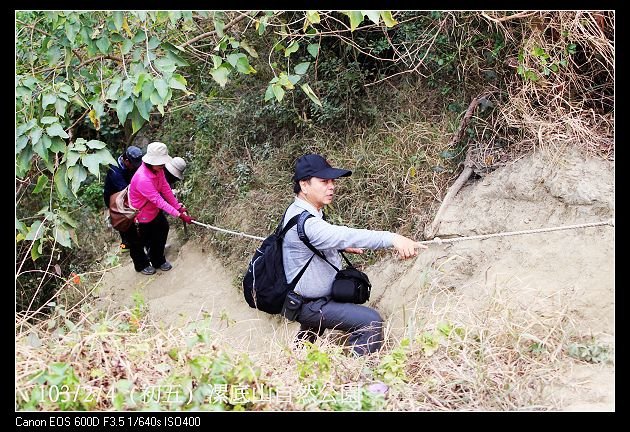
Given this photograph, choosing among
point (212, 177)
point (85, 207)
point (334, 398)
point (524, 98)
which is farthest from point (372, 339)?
point (85, 207)

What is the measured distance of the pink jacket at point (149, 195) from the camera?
6828 mm

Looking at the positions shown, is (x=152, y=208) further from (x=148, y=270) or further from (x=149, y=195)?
(x=148, y=270)

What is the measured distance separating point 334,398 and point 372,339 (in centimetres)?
91

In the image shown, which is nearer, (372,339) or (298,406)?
(298,406)

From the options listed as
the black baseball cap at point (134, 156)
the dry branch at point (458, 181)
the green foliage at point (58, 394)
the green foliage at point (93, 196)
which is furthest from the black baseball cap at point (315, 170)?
the green foliage at point (93, 196)

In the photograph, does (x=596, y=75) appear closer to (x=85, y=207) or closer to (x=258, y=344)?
(x=258, y=344)

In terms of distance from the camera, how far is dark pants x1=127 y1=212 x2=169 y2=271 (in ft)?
24.5

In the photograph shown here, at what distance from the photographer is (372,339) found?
15.1 ft

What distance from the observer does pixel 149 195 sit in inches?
269

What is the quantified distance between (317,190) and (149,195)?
278 cm

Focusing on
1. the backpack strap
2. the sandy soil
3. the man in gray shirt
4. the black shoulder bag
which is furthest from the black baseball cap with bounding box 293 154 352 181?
the sandy soil

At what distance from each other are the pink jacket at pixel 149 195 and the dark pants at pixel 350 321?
2702 millimetres

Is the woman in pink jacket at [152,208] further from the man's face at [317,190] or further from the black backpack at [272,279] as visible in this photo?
the man's face at [317,190]

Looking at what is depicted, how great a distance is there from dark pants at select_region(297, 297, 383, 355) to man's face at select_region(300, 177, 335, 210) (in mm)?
671
